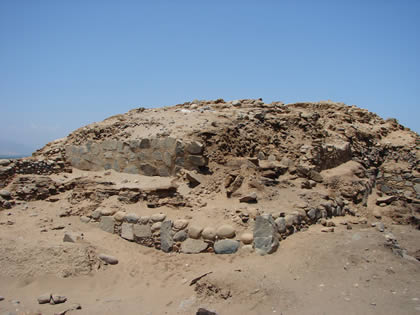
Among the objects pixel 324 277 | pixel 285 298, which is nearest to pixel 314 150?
pixel 324 277

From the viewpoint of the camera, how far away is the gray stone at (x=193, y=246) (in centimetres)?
711

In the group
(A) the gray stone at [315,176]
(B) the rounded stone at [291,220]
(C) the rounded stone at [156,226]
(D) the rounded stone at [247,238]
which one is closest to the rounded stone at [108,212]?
(C) the rounded stone at [156,226]

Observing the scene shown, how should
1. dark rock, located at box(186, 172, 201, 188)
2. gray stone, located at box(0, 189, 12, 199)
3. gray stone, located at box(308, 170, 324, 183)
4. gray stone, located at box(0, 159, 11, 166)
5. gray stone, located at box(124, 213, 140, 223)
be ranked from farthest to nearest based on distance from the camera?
gray stone, located at box(0, 159, 11, 166) → gray stone, located at box(308, 170, 324, 183) → gray stone, located at box(0, 189, 12, 199) → dark rock, located at box(186, 172, 201, 188) → gray stone, located at box(124, 213, 140, 223)

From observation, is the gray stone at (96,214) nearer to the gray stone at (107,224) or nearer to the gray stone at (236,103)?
the gray stone at (107,224)

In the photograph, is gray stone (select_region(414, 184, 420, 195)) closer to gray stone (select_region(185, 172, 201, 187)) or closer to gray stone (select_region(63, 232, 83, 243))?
gray stone (select_region(185, 172, 201, 187))

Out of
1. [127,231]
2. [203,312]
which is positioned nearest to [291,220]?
[203,312]

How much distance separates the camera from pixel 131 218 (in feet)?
26.2

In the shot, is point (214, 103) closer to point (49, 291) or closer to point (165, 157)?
point (165, 157)

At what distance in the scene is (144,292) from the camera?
617cm

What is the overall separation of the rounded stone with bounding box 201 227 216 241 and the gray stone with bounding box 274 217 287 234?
1.32 meters

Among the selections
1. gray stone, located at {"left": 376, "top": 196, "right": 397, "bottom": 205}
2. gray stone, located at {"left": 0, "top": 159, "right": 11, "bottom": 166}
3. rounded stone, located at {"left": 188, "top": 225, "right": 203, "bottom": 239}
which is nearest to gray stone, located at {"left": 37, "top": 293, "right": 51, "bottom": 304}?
rounded stone, located at {"left": 188, "top": 225, "right": 203, "bottom": 239}

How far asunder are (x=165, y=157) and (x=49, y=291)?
177 inches

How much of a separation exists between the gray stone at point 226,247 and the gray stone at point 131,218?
2.04 metres

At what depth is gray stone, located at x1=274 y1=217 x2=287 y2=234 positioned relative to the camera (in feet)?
23.7
